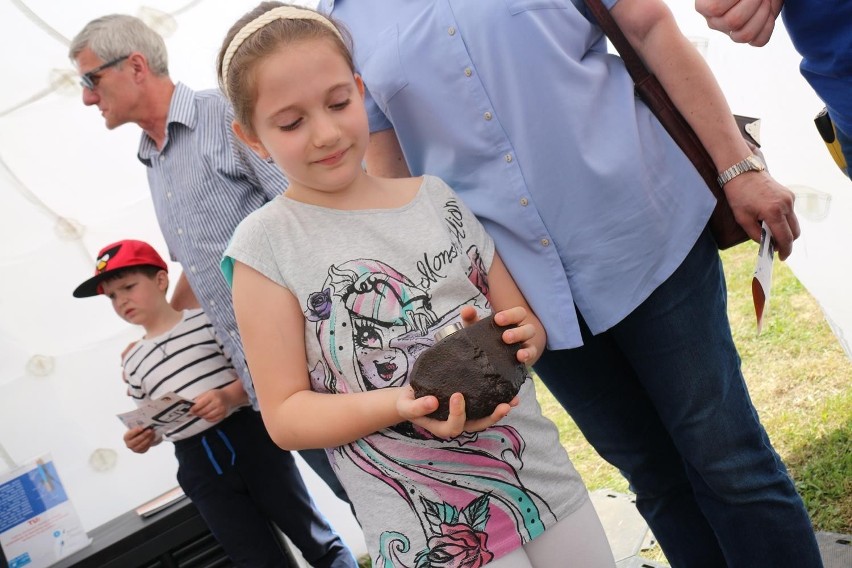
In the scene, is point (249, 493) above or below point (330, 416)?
below

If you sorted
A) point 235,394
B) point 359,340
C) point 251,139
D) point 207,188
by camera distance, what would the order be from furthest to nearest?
point 235,394 < point 207,188 < point 251,139 < point 359,340

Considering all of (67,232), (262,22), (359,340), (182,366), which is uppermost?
(67,232)

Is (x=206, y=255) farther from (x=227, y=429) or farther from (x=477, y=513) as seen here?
(x=477, y=513)

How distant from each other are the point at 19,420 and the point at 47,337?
32 cm

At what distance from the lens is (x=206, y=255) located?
8.37 feet

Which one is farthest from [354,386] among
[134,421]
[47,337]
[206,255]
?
[47,337]

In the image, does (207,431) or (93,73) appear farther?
(207,431)

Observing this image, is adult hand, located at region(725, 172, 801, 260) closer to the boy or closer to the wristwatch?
the wristwatch

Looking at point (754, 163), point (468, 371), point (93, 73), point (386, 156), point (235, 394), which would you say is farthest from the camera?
point (235, 394)

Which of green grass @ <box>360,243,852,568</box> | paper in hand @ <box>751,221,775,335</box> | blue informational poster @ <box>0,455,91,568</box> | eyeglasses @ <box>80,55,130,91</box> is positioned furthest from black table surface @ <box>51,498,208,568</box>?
paper in hand @ <box>751,221,775,335</box>

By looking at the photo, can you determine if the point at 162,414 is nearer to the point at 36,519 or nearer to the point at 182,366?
the point at 182,366

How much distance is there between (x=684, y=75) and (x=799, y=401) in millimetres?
1939

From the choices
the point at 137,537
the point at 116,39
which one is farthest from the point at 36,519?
the point at 116,39

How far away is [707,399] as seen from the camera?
4.89ft
